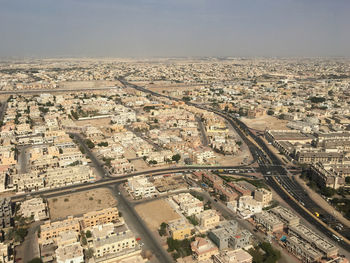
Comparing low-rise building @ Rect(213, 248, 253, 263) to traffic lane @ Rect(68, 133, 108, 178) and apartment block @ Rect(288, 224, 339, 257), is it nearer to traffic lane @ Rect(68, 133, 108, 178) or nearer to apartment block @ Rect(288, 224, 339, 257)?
apartment block @ Rect(288, 224, 339, 257)

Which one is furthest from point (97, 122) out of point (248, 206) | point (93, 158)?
point (248, 206)

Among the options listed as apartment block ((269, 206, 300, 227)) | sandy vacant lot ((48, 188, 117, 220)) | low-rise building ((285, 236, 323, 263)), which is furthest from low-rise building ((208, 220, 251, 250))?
sandy vacant lot ((48, 188, 117, 220))

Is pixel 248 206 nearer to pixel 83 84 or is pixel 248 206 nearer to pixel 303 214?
pixel 303 214

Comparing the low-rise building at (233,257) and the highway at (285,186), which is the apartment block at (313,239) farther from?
the low-rise building at (233,257)

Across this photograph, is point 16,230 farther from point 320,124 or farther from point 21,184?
point 320,124

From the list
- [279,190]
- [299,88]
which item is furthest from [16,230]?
[299,88]

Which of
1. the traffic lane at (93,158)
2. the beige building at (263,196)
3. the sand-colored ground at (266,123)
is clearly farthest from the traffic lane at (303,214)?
the sand-colored ground at (266,123)
